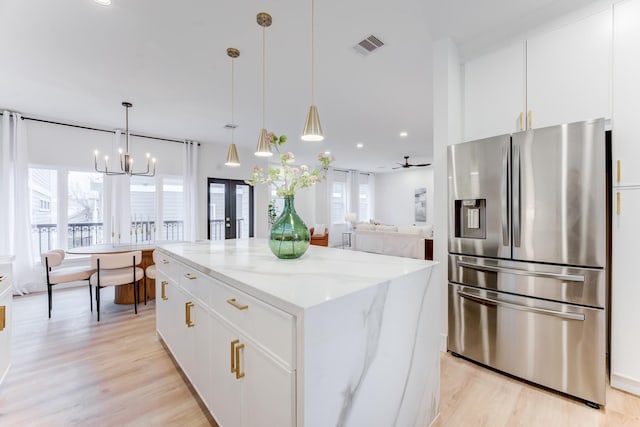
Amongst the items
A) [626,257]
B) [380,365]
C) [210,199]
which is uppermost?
[210,199]

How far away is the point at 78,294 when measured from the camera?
4316 mm

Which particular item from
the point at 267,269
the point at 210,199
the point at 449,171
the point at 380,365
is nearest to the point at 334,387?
the point at 380,365

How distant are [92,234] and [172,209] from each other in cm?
140

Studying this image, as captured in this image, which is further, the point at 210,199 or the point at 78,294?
the point at 210,199

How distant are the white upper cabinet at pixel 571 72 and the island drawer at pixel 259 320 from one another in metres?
2.45

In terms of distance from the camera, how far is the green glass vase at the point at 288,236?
69.1 inches

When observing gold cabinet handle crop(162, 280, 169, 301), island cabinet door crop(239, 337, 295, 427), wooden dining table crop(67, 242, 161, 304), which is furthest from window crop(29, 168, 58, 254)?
island cabinet door crop(239, 337, 295, 427)

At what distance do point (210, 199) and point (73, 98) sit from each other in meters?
3.14

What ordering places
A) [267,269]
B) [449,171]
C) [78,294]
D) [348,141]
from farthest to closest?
[348,141] < [78,294] < [449,171] < [267,269]

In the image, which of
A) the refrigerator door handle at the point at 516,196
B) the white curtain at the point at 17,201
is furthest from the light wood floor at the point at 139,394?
the white curtain at the point at 17,201

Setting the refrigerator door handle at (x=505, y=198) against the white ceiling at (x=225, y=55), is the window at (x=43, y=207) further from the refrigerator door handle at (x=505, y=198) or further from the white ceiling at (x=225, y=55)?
the refrigerator door handle at (x=505, y=198)

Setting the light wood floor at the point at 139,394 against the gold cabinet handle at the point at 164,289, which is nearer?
the light wood floor at the point at 139,394

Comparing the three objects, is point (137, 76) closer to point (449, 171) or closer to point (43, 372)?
point (43, 372)

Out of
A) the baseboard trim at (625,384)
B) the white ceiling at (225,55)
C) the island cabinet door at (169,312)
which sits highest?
the white ceiling at (225,55)
